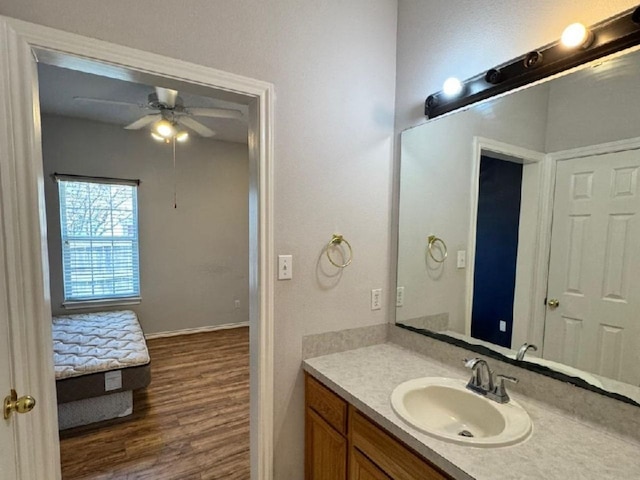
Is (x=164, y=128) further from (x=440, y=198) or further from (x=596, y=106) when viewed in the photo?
(x=596, y=106)

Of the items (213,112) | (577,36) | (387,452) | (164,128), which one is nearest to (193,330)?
(164,128)

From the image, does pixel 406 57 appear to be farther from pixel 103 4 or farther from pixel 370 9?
pixel 103 4

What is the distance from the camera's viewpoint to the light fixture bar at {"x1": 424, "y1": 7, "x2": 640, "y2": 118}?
39.6 inches

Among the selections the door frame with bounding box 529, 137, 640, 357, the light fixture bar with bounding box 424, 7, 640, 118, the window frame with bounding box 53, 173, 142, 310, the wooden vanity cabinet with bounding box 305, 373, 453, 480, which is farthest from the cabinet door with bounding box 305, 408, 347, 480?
the window frame with bounding box 53, 173, 142, 310

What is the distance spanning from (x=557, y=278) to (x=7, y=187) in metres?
1.94

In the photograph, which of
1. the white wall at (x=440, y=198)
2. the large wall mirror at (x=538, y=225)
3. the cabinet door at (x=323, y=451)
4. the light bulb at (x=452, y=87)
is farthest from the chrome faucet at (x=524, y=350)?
the light bulb at (x=452, y=87)

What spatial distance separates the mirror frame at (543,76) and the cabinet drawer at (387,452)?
0.58 metres

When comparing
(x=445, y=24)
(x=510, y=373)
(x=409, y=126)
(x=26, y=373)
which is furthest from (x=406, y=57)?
(x=26, y=373)

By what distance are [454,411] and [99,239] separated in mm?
4338

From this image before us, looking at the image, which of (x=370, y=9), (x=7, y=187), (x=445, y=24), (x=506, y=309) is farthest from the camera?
(x=370, y=9)

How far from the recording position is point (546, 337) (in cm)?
126

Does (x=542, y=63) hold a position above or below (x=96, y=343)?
above

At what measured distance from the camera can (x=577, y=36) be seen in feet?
3.55

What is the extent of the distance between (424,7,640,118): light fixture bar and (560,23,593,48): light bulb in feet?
0.04
